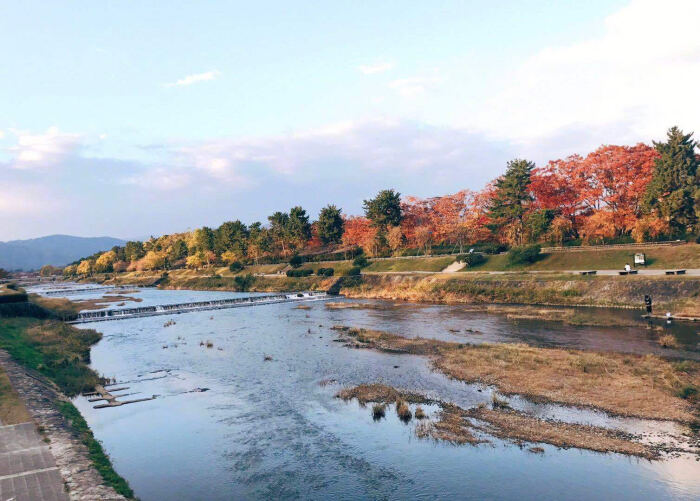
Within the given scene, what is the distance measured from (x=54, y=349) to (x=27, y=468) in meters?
23.6

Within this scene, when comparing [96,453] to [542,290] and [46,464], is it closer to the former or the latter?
[46,464]

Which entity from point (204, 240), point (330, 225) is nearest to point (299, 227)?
point (330, 225)

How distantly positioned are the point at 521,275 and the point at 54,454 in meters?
58.2

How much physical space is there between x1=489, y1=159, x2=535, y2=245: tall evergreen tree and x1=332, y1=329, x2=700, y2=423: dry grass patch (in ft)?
180

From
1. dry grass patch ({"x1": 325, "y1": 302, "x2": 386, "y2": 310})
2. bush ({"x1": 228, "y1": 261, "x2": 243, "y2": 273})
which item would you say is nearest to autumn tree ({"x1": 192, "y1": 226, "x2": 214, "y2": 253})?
bush ({"x1": 228, "y1": 261, "x2": 243, "y2": 273})

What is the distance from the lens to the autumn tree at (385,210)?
104562 mm

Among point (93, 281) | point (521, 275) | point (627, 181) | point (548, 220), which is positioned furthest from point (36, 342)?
point (93, 281)

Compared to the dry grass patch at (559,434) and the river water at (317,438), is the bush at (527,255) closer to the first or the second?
the river water at (317,438)

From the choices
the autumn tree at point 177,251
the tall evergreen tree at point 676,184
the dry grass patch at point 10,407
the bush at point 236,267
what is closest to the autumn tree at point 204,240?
the autumn tree at point 177,251

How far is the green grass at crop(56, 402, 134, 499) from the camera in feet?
Result: 44.7

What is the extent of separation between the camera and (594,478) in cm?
1471

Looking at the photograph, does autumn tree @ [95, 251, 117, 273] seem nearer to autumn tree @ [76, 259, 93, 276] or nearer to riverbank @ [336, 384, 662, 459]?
autumn tree @ [76, 259, 93, 276]

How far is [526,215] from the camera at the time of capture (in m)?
83.2

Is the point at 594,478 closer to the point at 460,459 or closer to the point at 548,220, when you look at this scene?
the point at 460,459
